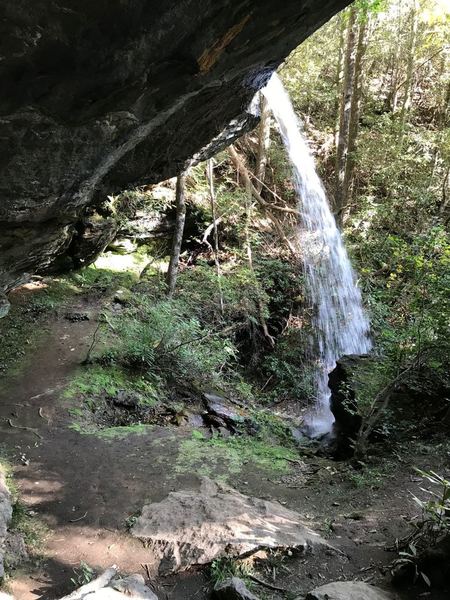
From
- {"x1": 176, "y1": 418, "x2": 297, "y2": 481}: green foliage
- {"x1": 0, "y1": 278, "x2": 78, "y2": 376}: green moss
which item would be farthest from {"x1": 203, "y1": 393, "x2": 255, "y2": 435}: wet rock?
{"x1": 0, "y1": 278, "x2": 78, "y2": 376}: green moss

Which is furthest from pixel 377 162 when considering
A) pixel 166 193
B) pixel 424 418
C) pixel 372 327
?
pixel 424 418

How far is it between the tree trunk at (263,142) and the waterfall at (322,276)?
0.63 metres

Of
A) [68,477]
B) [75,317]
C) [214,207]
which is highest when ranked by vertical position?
[214,207]

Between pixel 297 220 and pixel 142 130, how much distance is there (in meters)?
11.2

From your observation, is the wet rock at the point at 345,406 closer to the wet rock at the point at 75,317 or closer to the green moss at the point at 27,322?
the wet rock at the point at 75,317

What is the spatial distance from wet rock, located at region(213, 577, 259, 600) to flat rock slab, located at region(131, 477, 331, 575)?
0.46 m

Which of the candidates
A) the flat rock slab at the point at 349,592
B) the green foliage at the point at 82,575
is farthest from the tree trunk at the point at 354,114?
the green foliage at the point at 82,575

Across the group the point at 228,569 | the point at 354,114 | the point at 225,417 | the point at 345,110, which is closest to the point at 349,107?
the point at 345,110

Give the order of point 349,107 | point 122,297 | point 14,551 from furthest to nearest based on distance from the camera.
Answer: point 349,107
point 122,297
point 14,551

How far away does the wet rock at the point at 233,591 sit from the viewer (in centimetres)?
354

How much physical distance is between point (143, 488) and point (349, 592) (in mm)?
2969

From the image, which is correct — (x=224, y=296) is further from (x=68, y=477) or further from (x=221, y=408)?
(x=68, y=477)

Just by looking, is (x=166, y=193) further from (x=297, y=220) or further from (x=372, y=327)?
(x=372, y=327)

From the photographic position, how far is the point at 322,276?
14000mm
